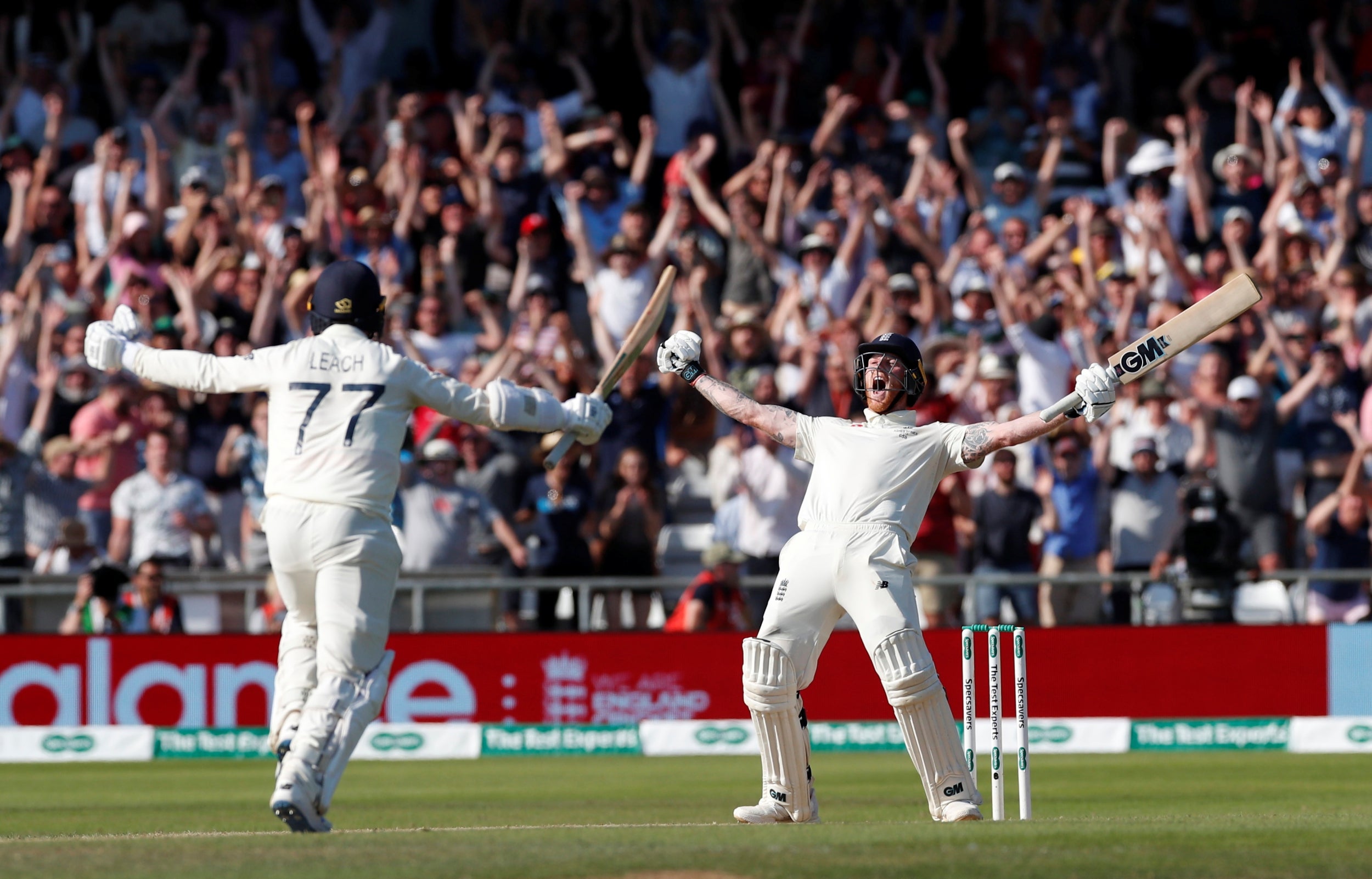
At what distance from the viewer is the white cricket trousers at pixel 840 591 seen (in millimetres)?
9117

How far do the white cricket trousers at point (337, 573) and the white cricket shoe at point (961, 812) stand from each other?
269cm

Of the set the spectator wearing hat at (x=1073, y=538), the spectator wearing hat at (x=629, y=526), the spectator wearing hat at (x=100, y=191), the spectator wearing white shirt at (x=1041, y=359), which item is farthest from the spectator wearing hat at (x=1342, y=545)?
the spectator wearing hat at (x=100, y=191)

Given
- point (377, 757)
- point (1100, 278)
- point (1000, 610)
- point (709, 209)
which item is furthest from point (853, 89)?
point (377, 757)

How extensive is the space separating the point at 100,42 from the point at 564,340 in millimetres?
7871

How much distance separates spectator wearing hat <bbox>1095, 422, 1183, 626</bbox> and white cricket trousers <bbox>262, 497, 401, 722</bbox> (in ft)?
31.5

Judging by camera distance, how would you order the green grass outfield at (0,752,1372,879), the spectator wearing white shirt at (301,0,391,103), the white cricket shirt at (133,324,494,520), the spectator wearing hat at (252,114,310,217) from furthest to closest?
the spectator wearing white shirt at (301,0,391,103), the spectator wearing hat at (252,114,310,217), the white cricket shirt at (133,324,494,520), the green grass outfield at (0,752,1372,879)

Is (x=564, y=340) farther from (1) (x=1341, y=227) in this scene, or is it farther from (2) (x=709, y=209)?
(1) (x=1341, y=227)

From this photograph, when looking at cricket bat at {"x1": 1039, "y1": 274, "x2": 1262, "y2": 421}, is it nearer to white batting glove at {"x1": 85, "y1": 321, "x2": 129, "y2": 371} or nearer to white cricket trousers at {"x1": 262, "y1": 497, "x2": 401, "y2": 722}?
white cricket trousers at {"x1": 262, "y1": 497, "x2": 401, "y2": 722}

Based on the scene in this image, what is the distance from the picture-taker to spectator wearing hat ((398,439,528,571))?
17000 mm

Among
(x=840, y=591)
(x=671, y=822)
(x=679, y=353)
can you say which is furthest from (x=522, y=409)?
(x=671, y=822)

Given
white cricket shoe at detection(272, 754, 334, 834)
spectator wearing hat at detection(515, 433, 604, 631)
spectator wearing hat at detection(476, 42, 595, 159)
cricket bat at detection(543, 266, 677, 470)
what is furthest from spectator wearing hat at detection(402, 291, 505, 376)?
white cricket shoe at detection(272, 754, 334, 834)

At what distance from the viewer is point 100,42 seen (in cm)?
2228

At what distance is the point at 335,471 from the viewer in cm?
855

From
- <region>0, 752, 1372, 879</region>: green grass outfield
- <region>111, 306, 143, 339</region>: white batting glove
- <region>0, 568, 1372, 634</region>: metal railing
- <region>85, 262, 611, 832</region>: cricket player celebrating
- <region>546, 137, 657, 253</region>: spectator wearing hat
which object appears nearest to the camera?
<region>0, 752, 1372, 879</region>: green grass outfield
